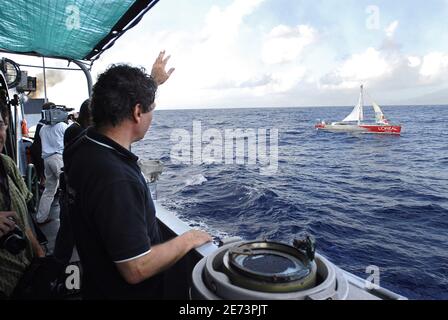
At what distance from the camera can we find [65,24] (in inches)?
156

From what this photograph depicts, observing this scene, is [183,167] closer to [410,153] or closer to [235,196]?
[235,196]

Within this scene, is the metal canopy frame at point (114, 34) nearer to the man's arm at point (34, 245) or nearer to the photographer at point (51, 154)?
the photographer at point (51, 154)

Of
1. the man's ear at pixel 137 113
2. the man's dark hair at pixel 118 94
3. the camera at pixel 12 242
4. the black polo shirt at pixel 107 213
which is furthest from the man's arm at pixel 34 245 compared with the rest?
the man's ear at pixel 137 113

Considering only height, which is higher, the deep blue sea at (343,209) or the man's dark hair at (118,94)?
the man's dark hair at (118,94)

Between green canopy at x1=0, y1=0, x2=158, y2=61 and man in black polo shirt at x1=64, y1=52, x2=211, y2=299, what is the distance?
1.86 meters

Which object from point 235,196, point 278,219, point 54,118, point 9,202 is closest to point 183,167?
point 235,196

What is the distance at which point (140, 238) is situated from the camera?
128 cm

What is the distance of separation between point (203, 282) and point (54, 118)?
14.7 ft

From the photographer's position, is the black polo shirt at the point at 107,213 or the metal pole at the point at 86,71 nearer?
the black polo shirt at the point at 107,213

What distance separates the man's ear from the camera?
4.88 ft

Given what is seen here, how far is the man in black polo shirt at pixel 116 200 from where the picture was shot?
1267 mm

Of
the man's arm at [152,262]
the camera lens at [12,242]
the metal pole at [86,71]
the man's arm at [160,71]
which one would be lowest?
the camera lens at [12,242]

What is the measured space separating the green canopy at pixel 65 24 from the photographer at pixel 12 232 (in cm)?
168
